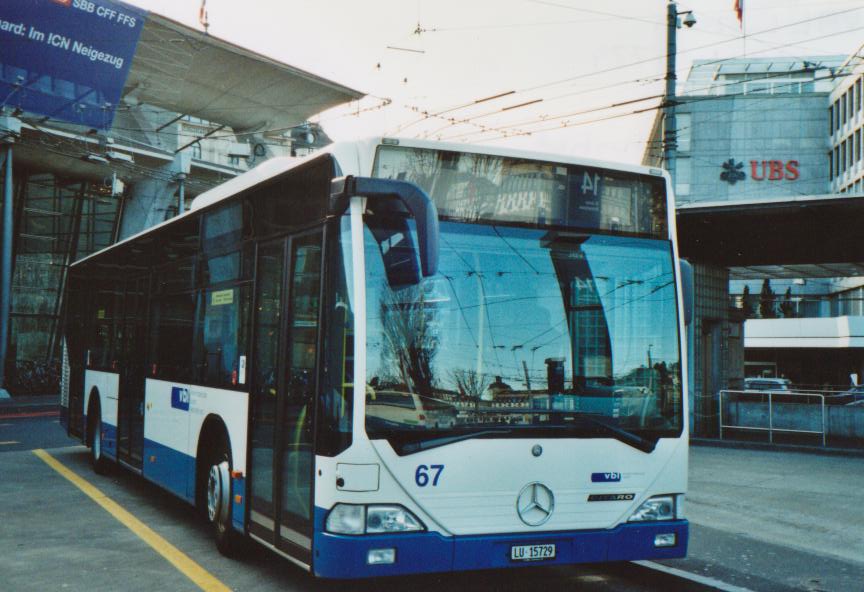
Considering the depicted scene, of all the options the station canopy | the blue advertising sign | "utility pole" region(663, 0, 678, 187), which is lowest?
"utility pole" region(663, 0, 678, 187)

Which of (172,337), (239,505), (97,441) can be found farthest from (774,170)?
(239,505)

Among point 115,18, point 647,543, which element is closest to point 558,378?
point 647,543

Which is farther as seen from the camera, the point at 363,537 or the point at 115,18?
the point at 115,18

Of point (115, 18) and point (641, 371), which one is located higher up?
point (115, 18)

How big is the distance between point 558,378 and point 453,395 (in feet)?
2.34

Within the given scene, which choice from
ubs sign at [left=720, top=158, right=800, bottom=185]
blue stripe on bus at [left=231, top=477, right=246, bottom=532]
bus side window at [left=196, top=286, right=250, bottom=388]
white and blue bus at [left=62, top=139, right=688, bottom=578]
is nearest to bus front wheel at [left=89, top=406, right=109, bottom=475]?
bus side window at [left=196, top=286, right=250, bottom=388]

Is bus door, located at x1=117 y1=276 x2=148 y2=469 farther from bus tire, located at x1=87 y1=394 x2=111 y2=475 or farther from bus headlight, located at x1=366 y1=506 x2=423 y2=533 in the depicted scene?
bus headlight, located at x1=366 y1=506 x2=423 y2=533

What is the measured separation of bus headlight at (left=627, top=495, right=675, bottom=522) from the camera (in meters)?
6.15

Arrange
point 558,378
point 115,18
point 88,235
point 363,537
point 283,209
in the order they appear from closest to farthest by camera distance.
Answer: point 363,537, point 558,378, point 283,209, point 115,18, point 88,235

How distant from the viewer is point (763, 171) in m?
67.6

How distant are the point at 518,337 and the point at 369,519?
1.42 metres

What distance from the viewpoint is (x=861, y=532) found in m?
8.98

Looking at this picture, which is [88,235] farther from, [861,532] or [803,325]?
[803,325]

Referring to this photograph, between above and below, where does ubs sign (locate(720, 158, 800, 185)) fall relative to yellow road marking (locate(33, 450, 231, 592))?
above
